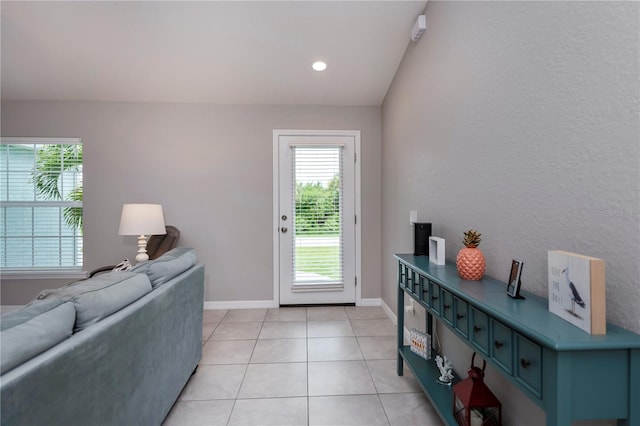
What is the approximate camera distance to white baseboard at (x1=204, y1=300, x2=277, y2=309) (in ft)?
11.1

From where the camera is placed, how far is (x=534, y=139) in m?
1.16

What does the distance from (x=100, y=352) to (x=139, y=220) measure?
1883 mm

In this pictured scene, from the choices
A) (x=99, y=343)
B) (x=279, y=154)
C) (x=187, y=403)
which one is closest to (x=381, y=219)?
(x=279, y=154)

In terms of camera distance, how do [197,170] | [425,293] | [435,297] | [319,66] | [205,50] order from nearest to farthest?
[435,297] < [425,293] < [205,50] < [319,66] < [197,170]

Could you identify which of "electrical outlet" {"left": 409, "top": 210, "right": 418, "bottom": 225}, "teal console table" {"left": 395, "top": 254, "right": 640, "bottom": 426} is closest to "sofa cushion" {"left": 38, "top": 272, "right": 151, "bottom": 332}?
A: "teal console table" {"left": 395, "top": 254, "right": 640, "bottom": 426}

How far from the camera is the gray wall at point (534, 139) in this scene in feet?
2.77

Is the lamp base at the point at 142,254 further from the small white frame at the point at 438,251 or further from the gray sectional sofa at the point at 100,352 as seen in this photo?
the small white frame at the point at 438,251

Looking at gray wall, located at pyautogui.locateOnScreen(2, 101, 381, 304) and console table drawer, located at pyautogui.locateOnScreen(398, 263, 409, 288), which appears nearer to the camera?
console table drawer, located at pyautogui.locateOnScreen(398, 263, 409, 288)

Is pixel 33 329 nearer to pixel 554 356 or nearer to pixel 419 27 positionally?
pixel 554 356

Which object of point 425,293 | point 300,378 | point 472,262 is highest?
point 472,262

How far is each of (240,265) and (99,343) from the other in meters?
2.38

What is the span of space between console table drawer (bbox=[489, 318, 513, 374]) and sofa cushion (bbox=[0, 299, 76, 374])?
4.82 ft

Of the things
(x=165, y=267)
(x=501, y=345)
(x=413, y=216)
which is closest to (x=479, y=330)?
(x=501, y=345)

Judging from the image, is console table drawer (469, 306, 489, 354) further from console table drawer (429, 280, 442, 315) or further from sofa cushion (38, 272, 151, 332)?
sofa cushion (38, 272, 151, 332)
